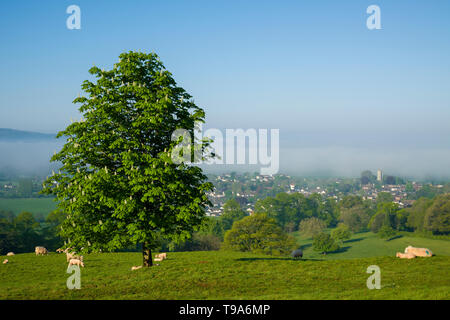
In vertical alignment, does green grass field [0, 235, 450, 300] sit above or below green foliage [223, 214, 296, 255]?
above

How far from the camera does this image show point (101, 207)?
2736 cm

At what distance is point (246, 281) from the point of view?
Result: 2422cm

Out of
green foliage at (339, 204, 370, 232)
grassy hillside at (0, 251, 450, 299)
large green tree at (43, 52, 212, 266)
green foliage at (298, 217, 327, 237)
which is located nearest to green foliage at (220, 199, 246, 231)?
green foliage at (298, 217, 327, 237)

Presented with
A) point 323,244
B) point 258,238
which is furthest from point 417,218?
point 258,238

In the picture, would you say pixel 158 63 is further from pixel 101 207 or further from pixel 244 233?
pixel 244 233

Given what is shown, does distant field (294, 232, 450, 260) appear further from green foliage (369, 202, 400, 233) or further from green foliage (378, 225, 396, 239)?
green foliage (369, 202, 400, 233)

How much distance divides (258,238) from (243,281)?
66609 mm

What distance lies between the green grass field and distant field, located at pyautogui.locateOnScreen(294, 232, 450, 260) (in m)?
101

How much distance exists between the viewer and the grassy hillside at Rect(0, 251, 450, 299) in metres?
20.0

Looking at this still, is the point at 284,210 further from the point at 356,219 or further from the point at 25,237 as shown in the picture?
the point at 25,237

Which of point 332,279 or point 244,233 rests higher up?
point 332,279

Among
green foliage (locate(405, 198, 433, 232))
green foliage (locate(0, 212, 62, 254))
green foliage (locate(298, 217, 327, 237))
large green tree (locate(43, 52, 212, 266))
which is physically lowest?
green foliage (locate(298, 217, 327, 237))
